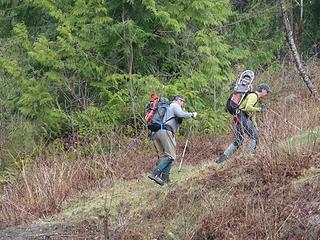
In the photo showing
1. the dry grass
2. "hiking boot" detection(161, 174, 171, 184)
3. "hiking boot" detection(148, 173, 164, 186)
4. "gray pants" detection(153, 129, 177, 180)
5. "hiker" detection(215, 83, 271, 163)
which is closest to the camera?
the dry grass

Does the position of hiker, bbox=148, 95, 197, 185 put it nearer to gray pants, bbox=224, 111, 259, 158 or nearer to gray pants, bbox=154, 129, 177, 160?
gray pants, bbox=154, 129, 177, 160

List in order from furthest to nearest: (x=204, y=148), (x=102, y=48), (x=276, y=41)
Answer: (x=276, y=41), (x=102, y=48), (x=204, y=148)

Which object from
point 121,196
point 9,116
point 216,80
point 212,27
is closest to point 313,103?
point 216,80

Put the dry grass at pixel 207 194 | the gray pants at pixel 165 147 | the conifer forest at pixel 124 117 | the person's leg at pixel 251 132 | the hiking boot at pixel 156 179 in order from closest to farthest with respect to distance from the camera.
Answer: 1. the dry grass at pixel 207 194
2. the conifer forest at pixel 124 117
3. the person's leg at pixel 251 132
4. the hiking boot at pixel 156 179
5. the gray pants at pixel 165 147

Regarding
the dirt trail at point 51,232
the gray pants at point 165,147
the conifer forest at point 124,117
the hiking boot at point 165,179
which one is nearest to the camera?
the conifer forest at point 124,117

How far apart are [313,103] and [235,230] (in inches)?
304

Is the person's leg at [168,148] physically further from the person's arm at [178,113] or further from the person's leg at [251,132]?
the person's leg at [251,132]

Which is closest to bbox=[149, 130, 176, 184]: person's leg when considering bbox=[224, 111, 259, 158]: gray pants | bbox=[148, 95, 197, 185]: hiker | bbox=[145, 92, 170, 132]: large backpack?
bbox=[148, 95, 197, 185]: hiker

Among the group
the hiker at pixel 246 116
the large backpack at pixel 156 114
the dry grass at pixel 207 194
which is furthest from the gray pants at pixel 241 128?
the large backpack at pixel 156 114

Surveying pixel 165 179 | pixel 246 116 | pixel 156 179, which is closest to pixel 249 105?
pixel 246 116

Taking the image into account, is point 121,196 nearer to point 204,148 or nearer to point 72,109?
point 204,148

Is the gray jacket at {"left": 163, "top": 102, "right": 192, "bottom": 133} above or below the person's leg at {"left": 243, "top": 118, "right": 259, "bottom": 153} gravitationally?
above

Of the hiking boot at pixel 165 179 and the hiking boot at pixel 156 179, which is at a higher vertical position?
the hiking boot at pixel 156 179

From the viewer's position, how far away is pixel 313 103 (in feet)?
48.0
